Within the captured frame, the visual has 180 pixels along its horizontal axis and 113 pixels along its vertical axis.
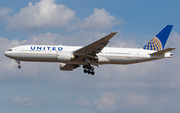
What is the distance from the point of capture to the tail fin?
47.7 meters

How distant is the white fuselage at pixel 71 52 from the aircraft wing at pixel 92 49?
49.5 inches

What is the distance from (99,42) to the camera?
4025 cm

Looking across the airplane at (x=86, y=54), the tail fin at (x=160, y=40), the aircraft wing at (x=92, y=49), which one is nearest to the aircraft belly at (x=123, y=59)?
the airplane at (x=86, y=54)

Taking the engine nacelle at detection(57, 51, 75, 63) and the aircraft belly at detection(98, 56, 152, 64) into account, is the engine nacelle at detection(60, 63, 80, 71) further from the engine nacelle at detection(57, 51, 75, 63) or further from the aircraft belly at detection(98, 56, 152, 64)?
the aircraft belly at detection(98, 56, 152, 64)

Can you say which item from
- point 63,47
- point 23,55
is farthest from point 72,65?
point 23,55

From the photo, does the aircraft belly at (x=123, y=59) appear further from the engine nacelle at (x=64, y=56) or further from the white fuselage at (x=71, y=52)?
the engine nacelle at (x=64, y=56)

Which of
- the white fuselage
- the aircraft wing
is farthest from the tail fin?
the aircraft wing

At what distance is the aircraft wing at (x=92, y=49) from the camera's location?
3994 cm

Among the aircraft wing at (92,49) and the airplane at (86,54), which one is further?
the airplane at (86,54)

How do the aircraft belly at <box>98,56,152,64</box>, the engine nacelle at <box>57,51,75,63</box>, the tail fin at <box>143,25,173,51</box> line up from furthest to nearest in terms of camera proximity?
the tail fin at <box>143,25,173,51</box> < the aircraft belly at <box>98,56,152,64</box> < the engine nacelle at <box>57,51,75,63</box>

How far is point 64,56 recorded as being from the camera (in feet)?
139

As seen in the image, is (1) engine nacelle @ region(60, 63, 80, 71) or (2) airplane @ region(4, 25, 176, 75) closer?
(2) airplane @ region(4, 25, 176, 75)

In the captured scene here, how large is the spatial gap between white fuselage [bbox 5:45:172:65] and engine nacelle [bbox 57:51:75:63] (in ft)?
1.89

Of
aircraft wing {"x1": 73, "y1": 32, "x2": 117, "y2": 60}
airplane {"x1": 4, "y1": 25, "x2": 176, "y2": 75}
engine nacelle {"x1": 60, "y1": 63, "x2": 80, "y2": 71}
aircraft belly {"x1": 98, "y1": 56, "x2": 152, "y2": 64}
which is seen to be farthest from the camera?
engine nacelle {"x1": 60, "y1": 63, "x2": 80, "y2": 71}
